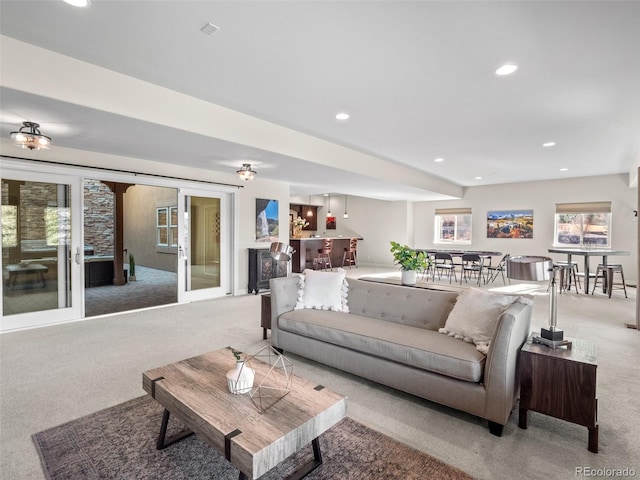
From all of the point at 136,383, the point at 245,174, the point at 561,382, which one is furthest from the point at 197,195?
the point at 561,382

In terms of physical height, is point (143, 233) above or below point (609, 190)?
below

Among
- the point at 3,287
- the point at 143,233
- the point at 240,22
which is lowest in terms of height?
the point at 3,287

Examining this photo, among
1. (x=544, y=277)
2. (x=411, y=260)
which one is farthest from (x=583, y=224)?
(x=544, y=277)

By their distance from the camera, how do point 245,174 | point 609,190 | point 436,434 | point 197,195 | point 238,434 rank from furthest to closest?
point 609,190 < point 197,195 < point 245,174 < point 436,434 < point 238,434

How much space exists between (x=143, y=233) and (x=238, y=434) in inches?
430

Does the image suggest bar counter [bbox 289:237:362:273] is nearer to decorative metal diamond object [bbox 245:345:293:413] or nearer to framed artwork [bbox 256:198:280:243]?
framed artwork [bbox 256:198:280:243]

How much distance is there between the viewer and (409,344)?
2.53 metres

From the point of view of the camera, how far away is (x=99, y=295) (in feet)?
21.6

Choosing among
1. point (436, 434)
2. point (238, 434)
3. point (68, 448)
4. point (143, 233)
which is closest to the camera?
point (238, 434)

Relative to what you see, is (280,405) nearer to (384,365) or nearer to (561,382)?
(384,365)

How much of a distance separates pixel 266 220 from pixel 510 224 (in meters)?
7.02

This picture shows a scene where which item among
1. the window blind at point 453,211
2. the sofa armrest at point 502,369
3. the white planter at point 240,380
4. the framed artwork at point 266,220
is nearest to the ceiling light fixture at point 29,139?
the white planter at point 240,380

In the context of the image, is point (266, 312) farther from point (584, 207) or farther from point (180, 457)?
point (584, 207)

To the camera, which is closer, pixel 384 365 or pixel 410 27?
pixel 410 27
